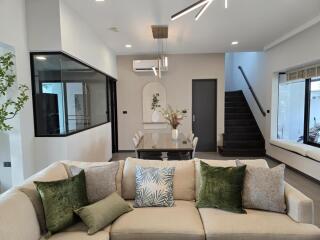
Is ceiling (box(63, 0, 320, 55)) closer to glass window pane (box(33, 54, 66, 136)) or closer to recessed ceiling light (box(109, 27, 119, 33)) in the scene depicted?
recessed ceiling light (box(109, 27, 119, 33))

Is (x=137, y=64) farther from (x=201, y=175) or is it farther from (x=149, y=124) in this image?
(x=201, y=175)

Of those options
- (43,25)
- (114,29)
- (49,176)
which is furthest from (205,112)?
(49,176)

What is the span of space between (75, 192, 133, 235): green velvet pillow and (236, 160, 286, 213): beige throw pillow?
1166mm

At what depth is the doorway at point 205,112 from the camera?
6695 mm

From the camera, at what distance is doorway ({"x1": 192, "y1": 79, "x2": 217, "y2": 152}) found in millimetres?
6695

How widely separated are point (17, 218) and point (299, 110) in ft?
18.0

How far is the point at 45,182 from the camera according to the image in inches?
72.8

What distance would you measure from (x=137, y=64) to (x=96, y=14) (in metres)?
2.85

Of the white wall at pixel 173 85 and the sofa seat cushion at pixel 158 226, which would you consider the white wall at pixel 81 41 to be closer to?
the white wall at pixel 173 85

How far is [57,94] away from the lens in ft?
10.7

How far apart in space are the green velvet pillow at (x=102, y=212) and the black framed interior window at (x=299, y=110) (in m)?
4.23

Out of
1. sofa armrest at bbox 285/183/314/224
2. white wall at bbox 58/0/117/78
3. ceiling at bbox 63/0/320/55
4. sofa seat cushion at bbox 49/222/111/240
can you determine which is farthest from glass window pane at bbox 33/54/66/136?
sofa armrest at bbox 285/183/314/224

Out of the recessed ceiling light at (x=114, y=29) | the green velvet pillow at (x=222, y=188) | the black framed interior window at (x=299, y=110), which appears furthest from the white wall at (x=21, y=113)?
the black framed interior window at (x=299, y=110)

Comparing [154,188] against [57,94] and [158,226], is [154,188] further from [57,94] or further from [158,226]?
[57,94]
